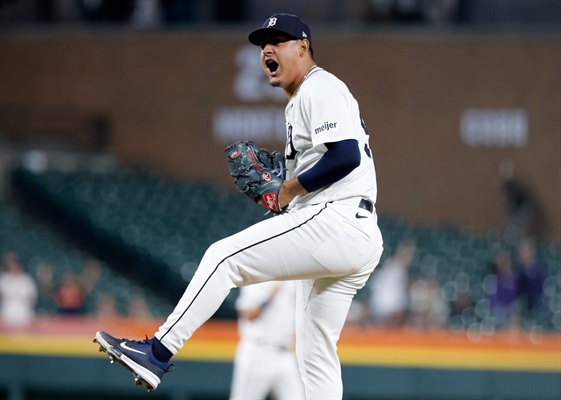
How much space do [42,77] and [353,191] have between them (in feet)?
45.2

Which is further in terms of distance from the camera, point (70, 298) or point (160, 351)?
point (70, 298)

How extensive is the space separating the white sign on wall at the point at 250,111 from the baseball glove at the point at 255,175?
12036mm

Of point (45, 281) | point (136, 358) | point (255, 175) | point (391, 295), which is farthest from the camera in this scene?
point (45, 281)

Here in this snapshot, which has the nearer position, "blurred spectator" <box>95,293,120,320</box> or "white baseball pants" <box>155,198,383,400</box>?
"white baseball pants" <box>155,198,383,400</box>

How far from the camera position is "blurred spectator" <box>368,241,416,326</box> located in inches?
450

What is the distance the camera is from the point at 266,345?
719 centimetres

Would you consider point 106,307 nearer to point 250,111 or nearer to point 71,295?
point 71,295

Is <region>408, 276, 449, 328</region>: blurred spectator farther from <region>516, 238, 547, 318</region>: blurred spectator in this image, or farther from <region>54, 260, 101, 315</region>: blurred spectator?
<region>54, 260, 101, 315</region>: blurred spectator

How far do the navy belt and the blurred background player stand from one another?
9.69 feet

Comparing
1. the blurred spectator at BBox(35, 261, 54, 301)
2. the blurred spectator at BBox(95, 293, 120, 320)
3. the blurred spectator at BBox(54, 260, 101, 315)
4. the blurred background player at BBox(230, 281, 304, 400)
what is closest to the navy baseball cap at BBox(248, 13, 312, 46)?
the blurred background player at BBox(230, 281, 304, 400)

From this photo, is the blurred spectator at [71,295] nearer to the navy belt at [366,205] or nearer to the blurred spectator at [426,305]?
the blurred spectator at [426,305]

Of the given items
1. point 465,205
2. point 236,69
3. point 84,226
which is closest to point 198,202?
point 84,226

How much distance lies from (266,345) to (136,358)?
3.39 m

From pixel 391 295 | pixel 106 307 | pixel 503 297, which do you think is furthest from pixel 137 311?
pixel 503 297
